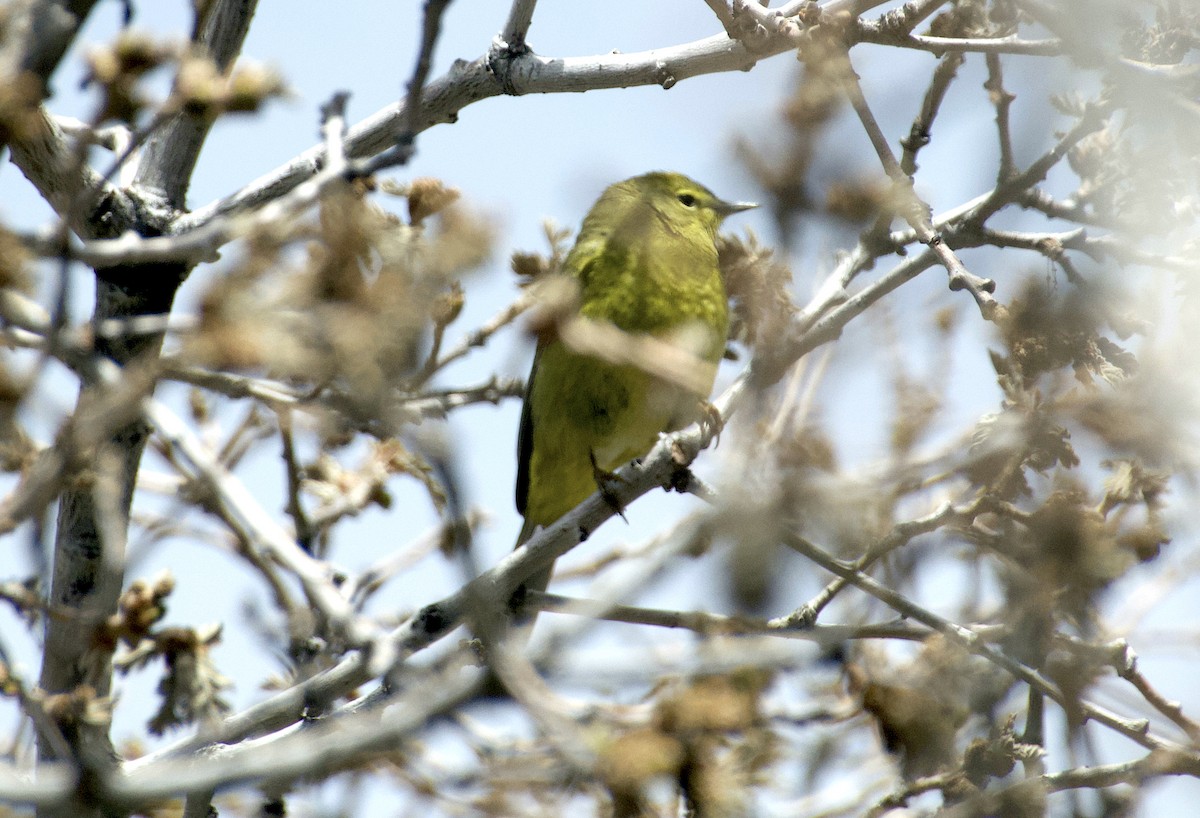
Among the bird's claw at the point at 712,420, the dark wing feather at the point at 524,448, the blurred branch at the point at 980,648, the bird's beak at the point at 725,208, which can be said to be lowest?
the blurred branch at the point at 980,648

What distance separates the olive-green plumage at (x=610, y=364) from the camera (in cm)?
486

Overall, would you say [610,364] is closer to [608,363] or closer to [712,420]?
[608,363]

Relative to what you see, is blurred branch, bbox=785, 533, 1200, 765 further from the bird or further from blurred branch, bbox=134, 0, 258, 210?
blurred branch, bbox=134, 0, 258, 210

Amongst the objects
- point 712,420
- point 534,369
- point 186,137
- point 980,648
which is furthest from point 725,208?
point 980,648

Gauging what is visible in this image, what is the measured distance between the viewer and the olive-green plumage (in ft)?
16.0

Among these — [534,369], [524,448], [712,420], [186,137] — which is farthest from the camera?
[524,448]

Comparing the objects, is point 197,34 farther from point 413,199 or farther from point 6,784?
point 6,784

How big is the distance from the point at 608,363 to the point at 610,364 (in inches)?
0.5

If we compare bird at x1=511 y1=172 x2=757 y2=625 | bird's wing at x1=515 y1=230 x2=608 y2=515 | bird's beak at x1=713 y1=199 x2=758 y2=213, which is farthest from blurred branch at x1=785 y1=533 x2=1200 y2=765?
bird's beak at x1=713 y1=199 x2=758 y2=213

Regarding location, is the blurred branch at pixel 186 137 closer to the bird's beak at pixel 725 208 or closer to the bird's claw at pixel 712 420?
the bird's claw at pixel 712 420

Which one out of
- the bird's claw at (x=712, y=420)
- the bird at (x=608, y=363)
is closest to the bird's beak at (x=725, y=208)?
the bird at (x=608, y=363)

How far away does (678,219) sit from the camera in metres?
5.72

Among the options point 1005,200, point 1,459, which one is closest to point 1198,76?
point 1005,200

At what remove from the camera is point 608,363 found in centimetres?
462
